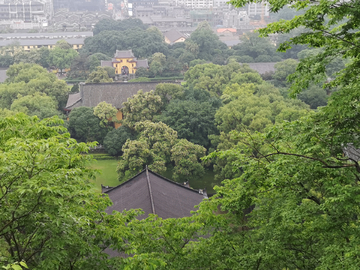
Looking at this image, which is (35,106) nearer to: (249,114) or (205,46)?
(249,114)

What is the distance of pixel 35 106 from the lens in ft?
97.1

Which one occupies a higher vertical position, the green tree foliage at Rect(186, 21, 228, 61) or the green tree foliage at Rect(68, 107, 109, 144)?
the green tree foliage at Rect(186, 21, 228, 61)

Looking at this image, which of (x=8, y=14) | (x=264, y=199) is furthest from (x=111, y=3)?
(x=264, y=199)

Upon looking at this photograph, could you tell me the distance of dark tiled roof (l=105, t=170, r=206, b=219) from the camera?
592 inches

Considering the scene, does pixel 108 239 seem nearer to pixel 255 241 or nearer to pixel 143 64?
pixel 255 241

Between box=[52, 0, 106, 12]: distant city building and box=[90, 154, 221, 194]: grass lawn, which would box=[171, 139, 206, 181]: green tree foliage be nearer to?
box=[90, 154, 221, 194]: grass lawn

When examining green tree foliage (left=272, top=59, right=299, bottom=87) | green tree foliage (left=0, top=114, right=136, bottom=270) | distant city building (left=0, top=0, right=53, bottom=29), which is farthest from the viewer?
distant city building (left=0, top=0, right=53, bottom=29)

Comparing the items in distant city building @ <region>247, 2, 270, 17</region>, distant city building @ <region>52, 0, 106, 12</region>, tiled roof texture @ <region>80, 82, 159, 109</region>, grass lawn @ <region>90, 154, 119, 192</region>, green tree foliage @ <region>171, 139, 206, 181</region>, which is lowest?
grass lawn @ <region>90, 154, 119, 192</region>

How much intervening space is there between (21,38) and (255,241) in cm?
7633

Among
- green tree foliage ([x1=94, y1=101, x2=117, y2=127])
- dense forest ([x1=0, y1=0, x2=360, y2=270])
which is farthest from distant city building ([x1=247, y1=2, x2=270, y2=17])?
dense forest ([x1=0, y1=0, x2=360, y2=270])

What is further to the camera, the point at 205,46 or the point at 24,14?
the point at 24,14

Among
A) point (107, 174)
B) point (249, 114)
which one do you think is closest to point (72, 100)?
point (107, 174)

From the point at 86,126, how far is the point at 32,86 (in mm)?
8748

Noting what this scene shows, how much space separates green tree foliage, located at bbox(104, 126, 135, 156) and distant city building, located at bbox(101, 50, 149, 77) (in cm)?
2927
